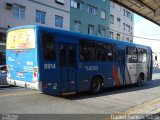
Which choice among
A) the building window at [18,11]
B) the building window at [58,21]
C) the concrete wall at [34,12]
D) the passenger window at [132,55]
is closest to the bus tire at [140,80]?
the passenger window at [132,55]

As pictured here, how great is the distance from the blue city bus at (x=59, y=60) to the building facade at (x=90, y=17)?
2294 centimetres

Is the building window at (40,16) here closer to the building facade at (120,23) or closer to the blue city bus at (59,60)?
the blue city bus at (59,60)

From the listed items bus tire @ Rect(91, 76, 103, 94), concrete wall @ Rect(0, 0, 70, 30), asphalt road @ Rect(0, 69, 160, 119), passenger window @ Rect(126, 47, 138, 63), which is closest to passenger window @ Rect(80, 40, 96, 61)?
bus tire @ Rect(91, 76, 103, 94)

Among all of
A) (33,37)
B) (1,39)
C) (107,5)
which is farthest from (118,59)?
(107,5)

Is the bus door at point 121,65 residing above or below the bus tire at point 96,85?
above

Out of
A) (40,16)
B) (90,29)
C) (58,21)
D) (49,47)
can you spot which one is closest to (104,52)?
(49,47)

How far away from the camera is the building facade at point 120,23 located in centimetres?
4969

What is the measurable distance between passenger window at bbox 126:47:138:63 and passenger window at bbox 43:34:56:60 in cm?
680

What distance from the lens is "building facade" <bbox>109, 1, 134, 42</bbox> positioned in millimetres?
49694

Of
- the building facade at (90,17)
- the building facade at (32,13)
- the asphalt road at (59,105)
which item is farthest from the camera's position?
the building facade at (90,17)

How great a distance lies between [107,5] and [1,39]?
79.7 ft

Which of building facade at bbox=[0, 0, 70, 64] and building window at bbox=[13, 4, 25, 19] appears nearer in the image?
building facade at bbox=[0, 0, 70, 64]

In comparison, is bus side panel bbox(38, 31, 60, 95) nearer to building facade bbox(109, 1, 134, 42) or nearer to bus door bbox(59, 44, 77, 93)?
bus door bbox(59, 44, 77, 93)

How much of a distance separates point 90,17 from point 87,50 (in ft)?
95.3
